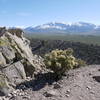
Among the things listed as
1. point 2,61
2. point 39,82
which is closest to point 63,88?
point 39,82

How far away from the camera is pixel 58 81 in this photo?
1348cm

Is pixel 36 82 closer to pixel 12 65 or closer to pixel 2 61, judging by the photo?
pixel 12 65

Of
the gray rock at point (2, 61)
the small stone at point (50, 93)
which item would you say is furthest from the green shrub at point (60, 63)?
the gray rock at point (2, 61)

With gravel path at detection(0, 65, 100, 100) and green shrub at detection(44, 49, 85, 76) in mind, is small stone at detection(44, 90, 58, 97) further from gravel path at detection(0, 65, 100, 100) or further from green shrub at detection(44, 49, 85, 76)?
green shrub at detection(44, 49, 85, 76)

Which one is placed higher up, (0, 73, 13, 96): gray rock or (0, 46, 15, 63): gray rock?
(0, 46, 15, 63): gray rock

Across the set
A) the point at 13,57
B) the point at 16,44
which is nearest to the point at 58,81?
the point at 13,57

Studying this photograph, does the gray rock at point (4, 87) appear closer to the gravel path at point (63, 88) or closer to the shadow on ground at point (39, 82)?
the gravel path at point (63, 88)

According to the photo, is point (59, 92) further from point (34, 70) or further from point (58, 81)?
point (34, 70)

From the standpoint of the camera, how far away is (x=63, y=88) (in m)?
12.2

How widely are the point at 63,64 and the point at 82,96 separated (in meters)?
3.09

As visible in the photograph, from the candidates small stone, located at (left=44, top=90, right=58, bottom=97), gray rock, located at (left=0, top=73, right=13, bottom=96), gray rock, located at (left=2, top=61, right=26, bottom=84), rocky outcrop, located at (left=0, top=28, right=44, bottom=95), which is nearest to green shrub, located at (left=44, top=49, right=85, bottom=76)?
rocky outcrop, located at (left=0, top=28, right=44, bottom=95)

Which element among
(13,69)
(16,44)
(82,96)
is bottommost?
(82,96)

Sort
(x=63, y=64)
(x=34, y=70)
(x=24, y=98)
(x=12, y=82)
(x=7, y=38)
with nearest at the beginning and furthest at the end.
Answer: (x=24, y=98)
(x=12, y=82)
(x=63, y=64)
(x=34, y=70)
(x=7, y=38)

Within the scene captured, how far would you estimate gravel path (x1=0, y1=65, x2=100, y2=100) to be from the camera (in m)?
11.4
